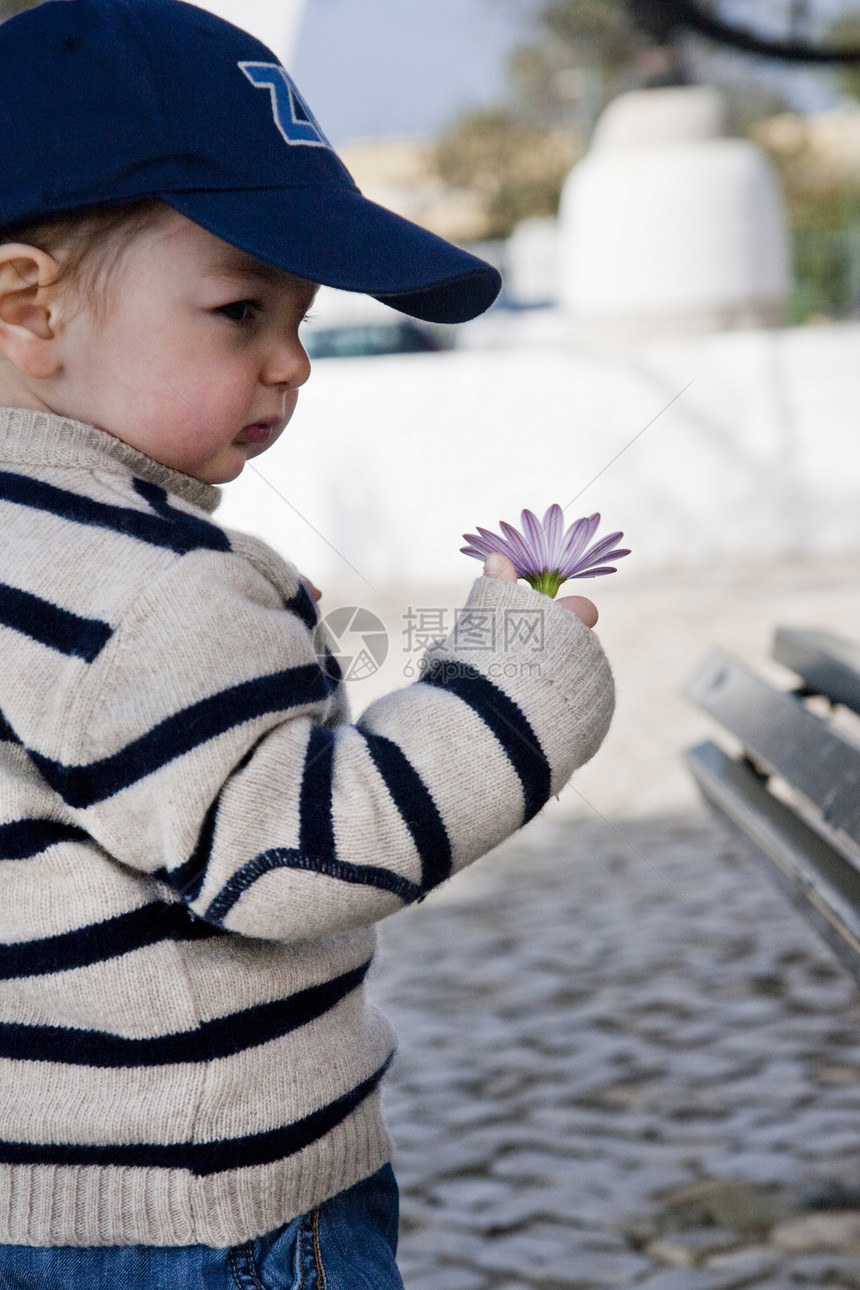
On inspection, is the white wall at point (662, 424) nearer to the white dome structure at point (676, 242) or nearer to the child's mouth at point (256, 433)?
the white dome structure at point (676, 242)

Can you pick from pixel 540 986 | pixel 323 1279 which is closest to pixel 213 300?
pixel 323 1279

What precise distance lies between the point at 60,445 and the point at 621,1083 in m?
2.13

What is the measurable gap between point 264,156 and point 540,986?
8.45 feet

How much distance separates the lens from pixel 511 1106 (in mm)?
2898

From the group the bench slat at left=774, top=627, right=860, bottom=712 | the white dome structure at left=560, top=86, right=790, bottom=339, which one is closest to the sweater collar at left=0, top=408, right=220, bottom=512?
the bench slat at left=774, top=627, right=860, bottom=712

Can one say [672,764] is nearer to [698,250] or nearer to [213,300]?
[213,300]

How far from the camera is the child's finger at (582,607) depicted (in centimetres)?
124

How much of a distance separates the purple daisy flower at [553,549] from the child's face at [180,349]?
0.79 feet

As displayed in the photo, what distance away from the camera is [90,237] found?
1212mm

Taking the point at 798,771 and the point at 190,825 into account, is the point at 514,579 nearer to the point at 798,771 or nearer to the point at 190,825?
the point at 190,825

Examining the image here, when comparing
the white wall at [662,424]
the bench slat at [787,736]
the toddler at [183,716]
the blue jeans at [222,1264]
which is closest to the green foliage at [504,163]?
the white wall at [662,424]

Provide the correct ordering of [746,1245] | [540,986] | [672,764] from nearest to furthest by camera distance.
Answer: [746,1245]
[540,986]
[672,764]

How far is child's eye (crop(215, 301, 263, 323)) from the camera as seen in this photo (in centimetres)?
125

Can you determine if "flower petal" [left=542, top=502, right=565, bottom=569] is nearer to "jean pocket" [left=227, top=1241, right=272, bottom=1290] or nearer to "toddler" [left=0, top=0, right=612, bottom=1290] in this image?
"toddler" [left=0, top=0, right=612, bottom=1290]
